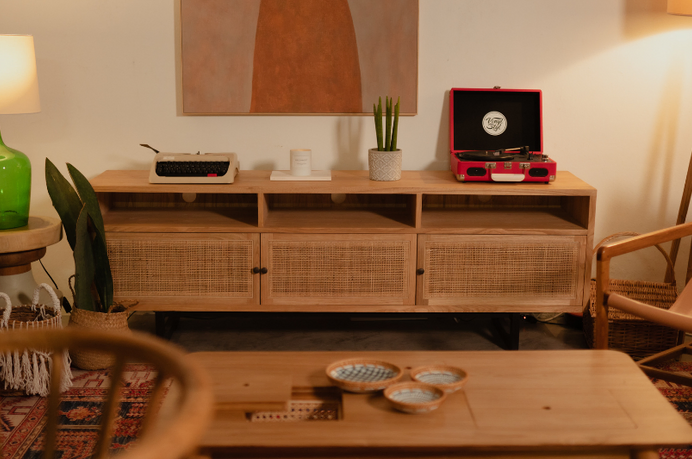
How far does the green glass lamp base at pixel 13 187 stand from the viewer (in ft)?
8.14

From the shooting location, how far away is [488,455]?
1369mm

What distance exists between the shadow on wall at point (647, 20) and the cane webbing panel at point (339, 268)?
1402 mm

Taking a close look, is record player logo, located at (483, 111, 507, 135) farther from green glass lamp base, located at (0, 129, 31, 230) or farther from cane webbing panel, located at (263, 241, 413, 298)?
green glass lamp base, located at (0, 129, 31, 230)

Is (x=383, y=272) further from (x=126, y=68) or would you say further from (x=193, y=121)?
(x=126, y=68)

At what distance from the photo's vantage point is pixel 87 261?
8.09 ft

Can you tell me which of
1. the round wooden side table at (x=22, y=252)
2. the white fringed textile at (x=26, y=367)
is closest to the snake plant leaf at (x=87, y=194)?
the round wooden side table at (x=22, y=252)

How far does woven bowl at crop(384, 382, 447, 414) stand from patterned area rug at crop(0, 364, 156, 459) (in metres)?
0.96

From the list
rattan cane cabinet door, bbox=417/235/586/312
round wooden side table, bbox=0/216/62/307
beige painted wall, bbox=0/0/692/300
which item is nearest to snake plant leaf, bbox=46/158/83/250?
round wooden side table, bbox=0/216/62/307

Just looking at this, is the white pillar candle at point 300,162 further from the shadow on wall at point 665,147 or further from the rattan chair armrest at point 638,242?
the shadow on wall at point 665,147

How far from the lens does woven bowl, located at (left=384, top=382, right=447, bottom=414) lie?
1.41 metres

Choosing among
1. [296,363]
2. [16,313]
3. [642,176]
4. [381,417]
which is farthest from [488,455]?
[642,176]

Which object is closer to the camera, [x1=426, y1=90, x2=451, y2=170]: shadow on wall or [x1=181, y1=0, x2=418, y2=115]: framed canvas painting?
[x1=181, y1=0, x2=418, y2=115]: framed canvas painting

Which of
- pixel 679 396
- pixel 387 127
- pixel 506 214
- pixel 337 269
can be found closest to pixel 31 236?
pixel 337 269

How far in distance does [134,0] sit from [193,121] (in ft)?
1.84
